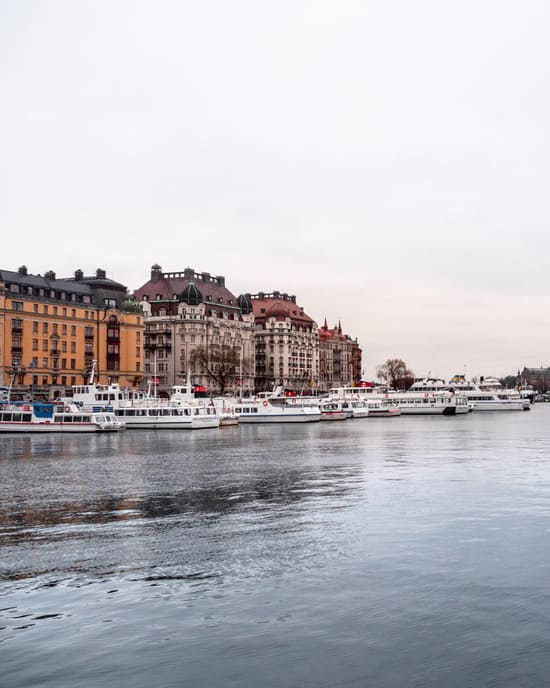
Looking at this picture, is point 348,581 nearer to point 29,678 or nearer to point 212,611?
point 212,611

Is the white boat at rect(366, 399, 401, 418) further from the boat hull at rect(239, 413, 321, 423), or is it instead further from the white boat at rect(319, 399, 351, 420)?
the boat hull at rect(239, 413, 321, 423)

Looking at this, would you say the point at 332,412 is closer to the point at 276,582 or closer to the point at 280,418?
the point at 280,418

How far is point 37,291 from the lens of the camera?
6122 inches

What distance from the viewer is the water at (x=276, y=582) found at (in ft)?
55.4

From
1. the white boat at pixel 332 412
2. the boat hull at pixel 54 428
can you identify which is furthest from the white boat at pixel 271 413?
the boat hull at pixel 54 428

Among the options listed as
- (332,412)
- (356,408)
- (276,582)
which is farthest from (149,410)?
(276,582)

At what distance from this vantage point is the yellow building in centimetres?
14875

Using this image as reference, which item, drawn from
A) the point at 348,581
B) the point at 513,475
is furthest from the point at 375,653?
the point at 513,475

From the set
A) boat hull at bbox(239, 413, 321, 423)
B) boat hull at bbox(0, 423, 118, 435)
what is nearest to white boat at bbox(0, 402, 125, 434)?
boat hull at bbox(0, 423, 118, 435)

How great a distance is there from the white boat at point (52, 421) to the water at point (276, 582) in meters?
56.3

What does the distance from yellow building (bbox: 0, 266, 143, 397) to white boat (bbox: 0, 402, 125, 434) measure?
34.5m

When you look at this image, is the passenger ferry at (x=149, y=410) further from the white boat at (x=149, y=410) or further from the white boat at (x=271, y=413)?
the white boat at (x=271, y=413)

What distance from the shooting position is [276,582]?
23.0m

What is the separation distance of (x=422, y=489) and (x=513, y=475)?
9413mm
